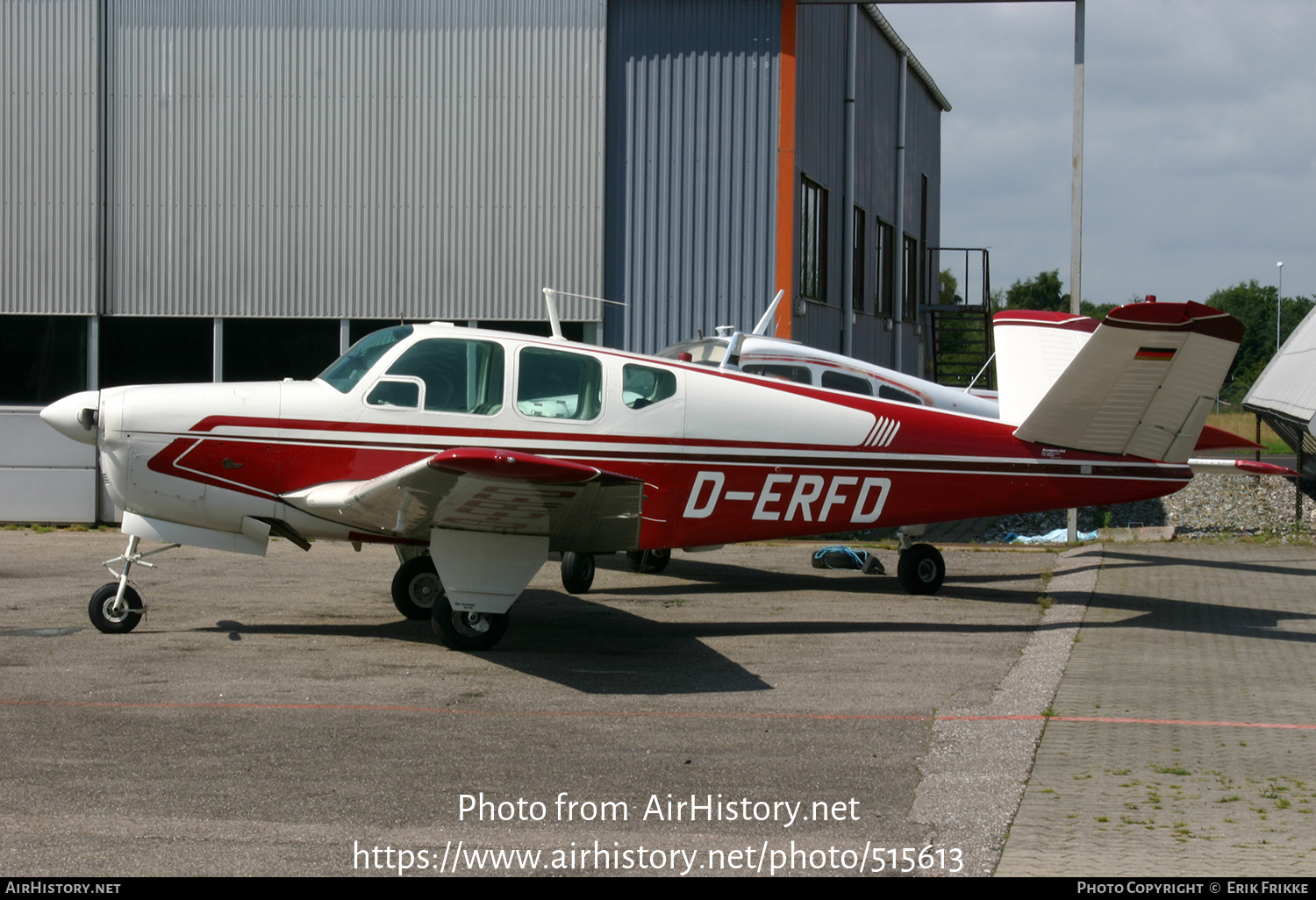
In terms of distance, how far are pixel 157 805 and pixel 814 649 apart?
15.4ft

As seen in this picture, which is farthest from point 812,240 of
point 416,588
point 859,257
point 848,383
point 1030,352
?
point 416,588

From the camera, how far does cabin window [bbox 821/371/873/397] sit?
11781 mm

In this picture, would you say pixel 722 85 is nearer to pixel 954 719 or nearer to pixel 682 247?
pixel 682 247

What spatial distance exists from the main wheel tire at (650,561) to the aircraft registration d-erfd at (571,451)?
113 inches

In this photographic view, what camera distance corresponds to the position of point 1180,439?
9.04 meters

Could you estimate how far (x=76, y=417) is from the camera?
25.0 feet

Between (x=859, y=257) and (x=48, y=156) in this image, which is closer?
(x=48, y=156)

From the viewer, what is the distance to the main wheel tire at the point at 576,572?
33.6ft

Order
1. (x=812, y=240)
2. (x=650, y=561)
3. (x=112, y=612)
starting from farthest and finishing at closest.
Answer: (x=812, y=240), (x=650, y=561), (x=112, y=612)

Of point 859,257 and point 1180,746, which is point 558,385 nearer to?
point 1180,746

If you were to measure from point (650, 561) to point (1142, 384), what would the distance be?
5074 millimetres

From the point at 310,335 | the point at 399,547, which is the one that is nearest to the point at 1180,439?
the point at 399,547

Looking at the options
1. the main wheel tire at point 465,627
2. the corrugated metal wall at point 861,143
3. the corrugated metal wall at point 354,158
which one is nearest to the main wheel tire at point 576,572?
the main wheel tire at point 465,627

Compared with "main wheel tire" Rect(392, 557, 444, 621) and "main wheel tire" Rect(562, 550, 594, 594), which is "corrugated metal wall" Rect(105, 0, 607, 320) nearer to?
"main wheel tire" Rect(562, 550, 594, 594)
